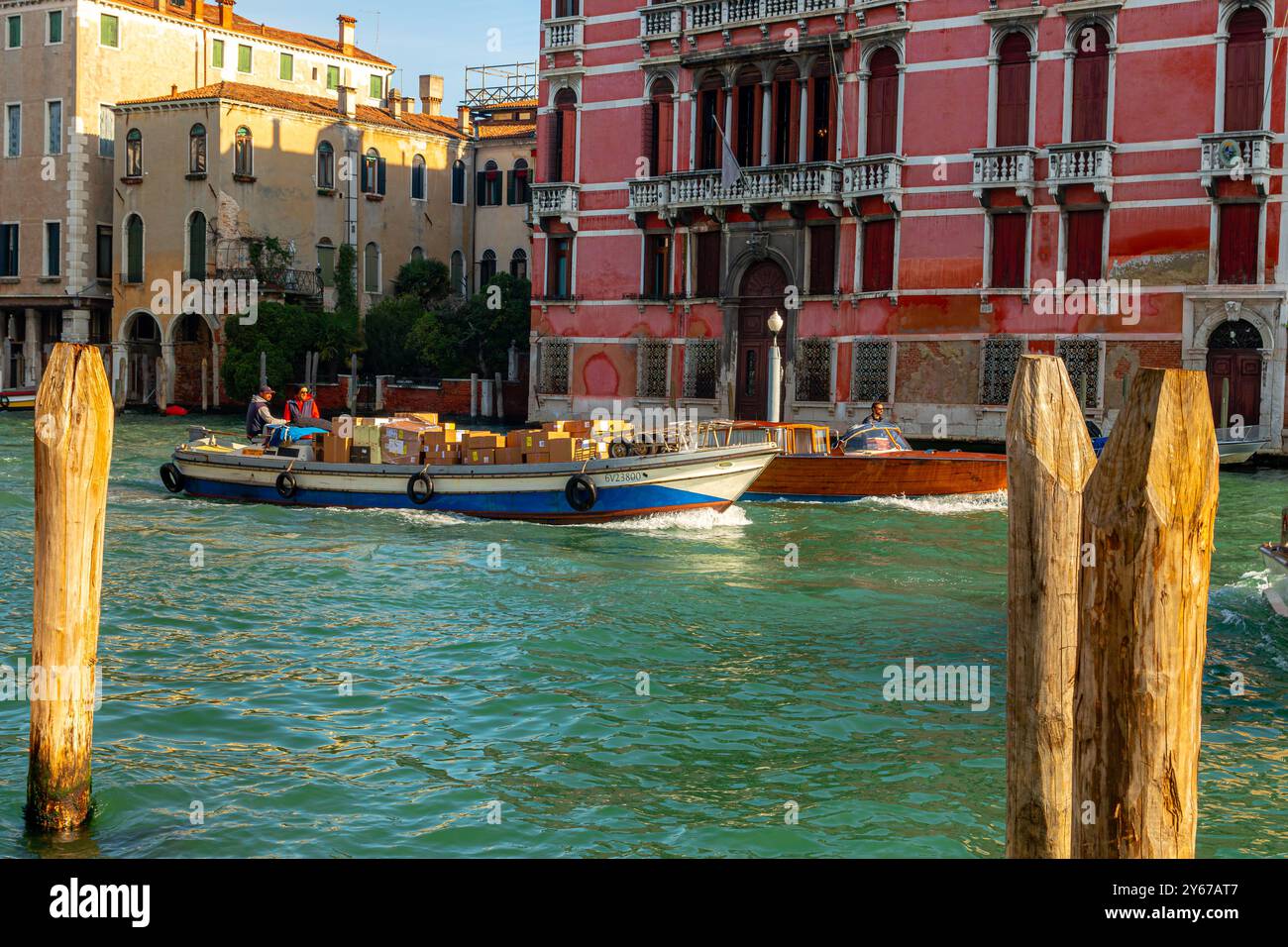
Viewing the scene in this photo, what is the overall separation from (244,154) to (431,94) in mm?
9716

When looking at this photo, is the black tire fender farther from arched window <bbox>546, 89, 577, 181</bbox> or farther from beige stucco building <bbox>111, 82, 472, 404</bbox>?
beige stucco building <bbox>111, 82, 472, 404</bbox>

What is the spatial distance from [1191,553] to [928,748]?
13.7 feet

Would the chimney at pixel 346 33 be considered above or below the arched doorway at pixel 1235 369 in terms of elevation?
above

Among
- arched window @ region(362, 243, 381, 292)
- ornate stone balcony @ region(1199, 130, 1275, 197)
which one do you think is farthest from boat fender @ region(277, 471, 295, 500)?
arched window @ region(362, 243, 381, 292)

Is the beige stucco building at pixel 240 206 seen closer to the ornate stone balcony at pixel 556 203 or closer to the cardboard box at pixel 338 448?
the ornate stone balcony at pixel 556 203

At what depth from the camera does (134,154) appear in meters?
40.2

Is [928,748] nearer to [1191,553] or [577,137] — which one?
[1191,553]

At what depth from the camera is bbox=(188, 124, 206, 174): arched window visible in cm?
3869

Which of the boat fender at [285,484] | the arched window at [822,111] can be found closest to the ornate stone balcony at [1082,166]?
the arched window at [822,111]

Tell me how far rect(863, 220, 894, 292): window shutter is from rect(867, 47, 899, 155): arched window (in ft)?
4.31

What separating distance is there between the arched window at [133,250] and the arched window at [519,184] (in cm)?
1048

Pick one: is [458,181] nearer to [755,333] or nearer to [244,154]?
[244,154]

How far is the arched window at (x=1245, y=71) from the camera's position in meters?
22.7
